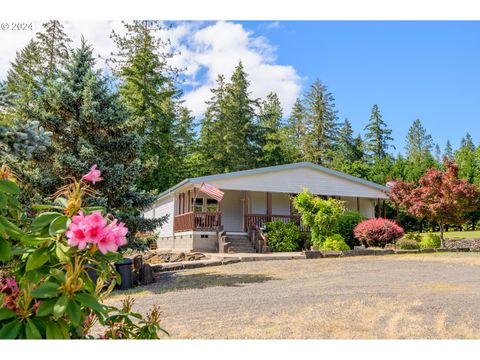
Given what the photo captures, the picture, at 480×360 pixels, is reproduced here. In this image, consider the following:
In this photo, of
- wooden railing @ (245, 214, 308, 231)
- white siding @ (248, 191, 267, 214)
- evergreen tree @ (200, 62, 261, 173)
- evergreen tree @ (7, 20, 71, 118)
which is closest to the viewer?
evergreen tree @ (7, 20, 71, 118)

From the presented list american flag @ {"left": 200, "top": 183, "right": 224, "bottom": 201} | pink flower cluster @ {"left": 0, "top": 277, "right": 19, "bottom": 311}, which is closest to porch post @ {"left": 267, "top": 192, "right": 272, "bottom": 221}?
american flag @ {"left": 200, "top": 183, "right": 224, "bottom": 201}

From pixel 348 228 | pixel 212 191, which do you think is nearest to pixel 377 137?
pixel 348 228

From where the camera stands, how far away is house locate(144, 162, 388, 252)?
14.5 metres

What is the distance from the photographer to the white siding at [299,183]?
14.8m

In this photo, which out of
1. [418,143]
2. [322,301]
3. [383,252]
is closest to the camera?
[322,301]

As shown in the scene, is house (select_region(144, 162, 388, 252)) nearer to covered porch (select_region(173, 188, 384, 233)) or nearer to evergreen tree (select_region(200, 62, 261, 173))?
covered porch (select_region(173, 188, 384, 233))

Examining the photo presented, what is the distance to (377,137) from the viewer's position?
861 inches

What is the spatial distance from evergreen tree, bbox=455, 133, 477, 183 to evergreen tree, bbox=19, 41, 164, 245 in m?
15.9

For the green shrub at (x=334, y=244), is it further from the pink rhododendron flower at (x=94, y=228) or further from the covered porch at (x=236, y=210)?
the pink rhododendron flower at (x=94, y=228)

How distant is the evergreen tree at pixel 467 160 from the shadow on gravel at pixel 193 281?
14.7m

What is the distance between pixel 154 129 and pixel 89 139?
33.8 feet

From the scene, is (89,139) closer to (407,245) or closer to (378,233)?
(378,233)

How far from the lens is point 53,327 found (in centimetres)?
155

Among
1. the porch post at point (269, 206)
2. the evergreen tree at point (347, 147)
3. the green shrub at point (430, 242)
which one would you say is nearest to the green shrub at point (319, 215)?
the porch post at point (269, 206)
